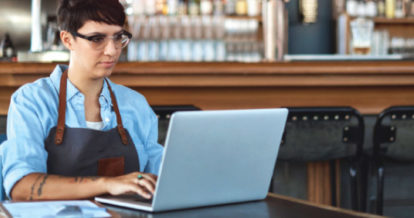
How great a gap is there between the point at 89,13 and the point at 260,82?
1320mm

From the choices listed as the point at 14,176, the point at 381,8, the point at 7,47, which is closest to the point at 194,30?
the point at 7,47

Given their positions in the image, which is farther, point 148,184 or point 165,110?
Result: point 165,110

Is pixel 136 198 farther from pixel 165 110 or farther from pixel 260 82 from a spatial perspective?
pixel 260 82

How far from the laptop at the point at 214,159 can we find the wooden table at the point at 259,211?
14 millimetres

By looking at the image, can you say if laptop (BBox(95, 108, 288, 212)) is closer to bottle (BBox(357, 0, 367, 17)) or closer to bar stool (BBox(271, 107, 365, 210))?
bar stool (BBox(271, 107, 365, 210))

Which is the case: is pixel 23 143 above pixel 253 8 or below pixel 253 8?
below

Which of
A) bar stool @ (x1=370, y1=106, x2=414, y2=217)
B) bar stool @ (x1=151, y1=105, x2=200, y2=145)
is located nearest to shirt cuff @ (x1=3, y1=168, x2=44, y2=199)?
bar stool @ (x1=151, y1=105, x2=200, y2=145)

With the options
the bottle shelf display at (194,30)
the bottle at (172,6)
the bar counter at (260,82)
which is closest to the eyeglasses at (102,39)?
the bar counter at (260,82)

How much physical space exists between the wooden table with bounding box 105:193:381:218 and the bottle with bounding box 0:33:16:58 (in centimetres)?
363

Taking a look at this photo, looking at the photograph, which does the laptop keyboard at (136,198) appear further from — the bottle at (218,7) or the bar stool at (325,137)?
the bottle at (218,7)

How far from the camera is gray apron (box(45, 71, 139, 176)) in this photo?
1514 mm

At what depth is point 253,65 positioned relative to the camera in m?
2.70

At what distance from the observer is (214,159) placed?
1.13 metres

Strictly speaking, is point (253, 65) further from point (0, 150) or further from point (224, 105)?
point (0, 150)
